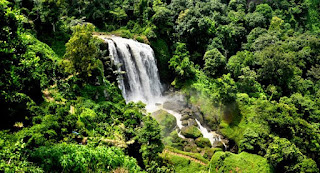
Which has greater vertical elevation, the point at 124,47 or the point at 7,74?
the point at 7,74

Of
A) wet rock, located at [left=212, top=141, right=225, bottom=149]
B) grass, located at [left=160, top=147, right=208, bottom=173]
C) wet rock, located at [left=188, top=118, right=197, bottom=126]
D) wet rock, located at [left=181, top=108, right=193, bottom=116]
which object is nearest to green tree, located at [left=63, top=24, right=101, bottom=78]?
grass, located at [left=160, top=147, right=208, bottom=173]

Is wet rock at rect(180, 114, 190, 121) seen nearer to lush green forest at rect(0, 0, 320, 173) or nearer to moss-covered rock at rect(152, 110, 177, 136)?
moss-covered rock at rect(152, 110, 177, 136)

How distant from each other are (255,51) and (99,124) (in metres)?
27.9

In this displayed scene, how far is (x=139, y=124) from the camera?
17.1m

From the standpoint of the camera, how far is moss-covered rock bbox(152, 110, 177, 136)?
22641mm

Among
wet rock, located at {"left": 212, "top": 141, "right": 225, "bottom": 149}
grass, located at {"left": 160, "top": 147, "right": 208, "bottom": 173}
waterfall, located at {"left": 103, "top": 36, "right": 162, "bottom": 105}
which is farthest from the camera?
waterfall, located at {"left": 103, "top": 36, "right": 162, "bottom": 105}

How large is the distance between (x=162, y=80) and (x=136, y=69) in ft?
16.4

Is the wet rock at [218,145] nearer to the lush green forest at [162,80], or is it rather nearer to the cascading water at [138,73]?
the cascading water at [138,73]

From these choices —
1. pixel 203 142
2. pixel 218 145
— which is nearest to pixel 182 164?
pixel 203 142

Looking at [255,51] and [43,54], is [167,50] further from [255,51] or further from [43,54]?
[43,54]

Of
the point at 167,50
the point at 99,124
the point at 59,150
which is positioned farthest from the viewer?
the point at 167,50

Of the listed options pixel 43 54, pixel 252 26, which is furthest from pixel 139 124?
pixel 252 26

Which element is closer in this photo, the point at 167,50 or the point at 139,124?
the point at 139,124

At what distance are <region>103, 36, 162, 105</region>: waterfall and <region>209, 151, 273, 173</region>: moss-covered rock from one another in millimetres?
12187
